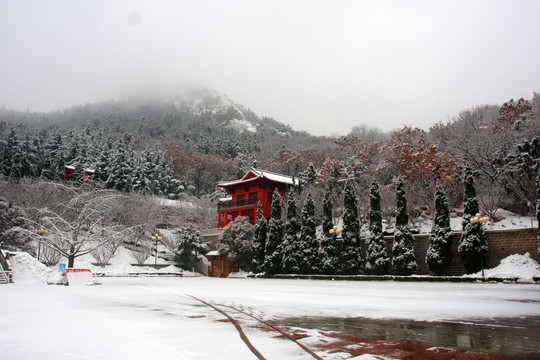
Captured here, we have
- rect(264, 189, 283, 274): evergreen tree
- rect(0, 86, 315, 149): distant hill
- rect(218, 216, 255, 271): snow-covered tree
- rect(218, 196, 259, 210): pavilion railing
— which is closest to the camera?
rect(264, 189, 283, 274): evergreen tree

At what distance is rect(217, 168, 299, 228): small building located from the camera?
117 feet

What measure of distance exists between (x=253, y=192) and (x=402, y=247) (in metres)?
18.7

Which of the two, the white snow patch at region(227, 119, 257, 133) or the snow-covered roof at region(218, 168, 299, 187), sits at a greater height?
the white snow patch at region(227, 119, 257, 133)

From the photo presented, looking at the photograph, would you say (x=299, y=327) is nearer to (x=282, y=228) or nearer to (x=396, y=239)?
(x=396, y=239)

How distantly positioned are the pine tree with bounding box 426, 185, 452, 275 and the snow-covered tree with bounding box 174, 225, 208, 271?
20707mm

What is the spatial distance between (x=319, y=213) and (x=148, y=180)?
26.3 m

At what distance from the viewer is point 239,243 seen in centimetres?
2995

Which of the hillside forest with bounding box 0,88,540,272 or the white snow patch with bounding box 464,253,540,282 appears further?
the hillside forest with bounding box 0,88,540,272

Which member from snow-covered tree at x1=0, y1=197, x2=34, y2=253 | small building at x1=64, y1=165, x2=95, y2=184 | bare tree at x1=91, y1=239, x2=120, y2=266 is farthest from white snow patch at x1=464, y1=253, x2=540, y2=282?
small building at x1=64, y1=165, x2=95, y2=184

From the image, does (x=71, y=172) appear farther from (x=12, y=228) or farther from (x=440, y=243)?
(x=440, y=243)

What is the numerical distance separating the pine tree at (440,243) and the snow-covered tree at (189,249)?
20707 millimetres

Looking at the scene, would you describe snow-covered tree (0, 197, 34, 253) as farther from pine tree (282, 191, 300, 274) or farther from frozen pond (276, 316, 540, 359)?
frozen pond (276, 316, 540, 359)

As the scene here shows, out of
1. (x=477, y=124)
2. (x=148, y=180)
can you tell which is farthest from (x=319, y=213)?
(x=148, y=180)

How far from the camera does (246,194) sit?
123 feet
